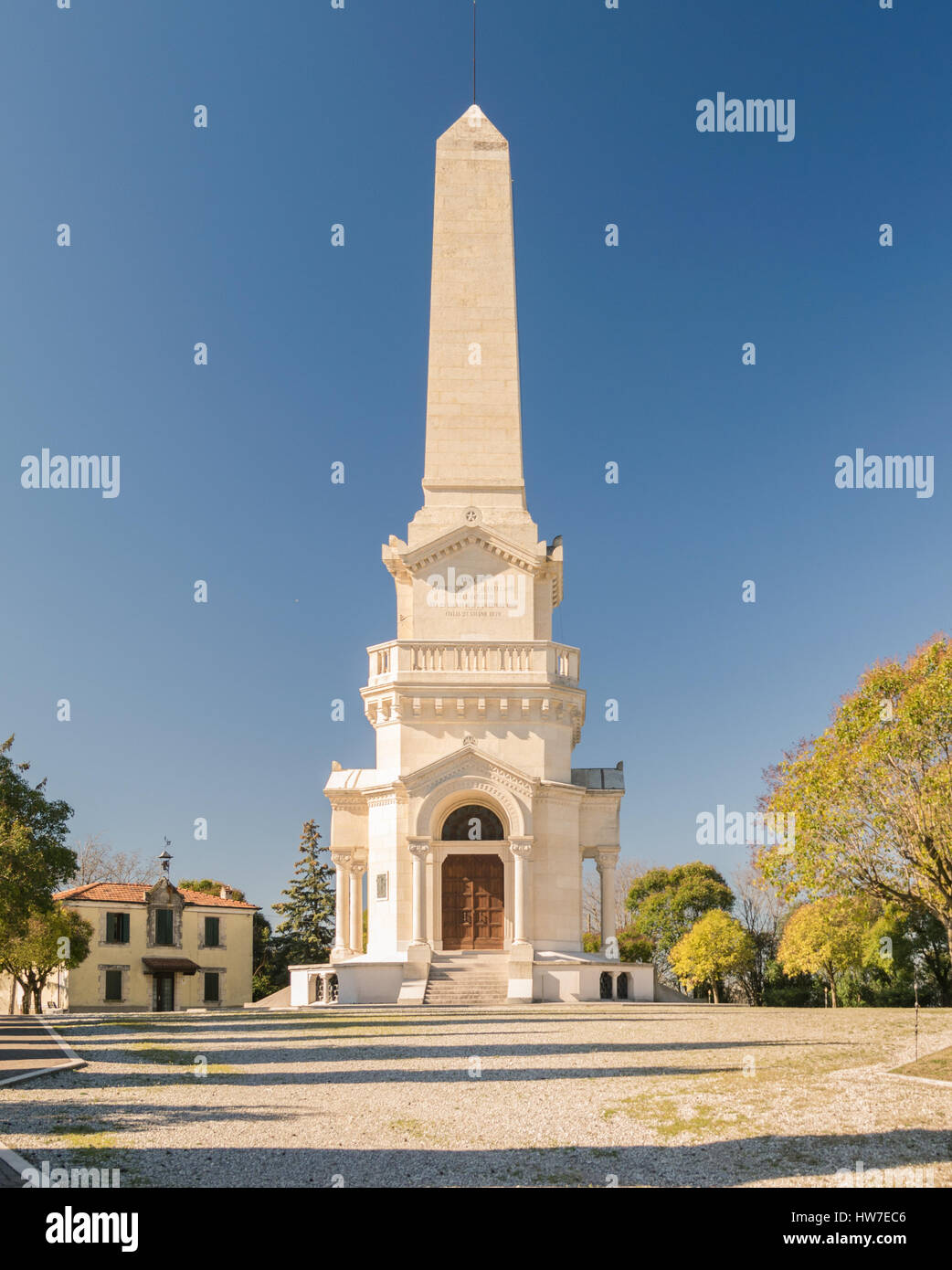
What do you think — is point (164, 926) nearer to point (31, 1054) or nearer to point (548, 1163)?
point (31, 1054)

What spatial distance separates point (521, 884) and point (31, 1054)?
58.2 feet

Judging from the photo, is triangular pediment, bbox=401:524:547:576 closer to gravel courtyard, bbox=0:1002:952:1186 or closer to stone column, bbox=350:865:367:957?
stone column, bbox=350:865:367:957

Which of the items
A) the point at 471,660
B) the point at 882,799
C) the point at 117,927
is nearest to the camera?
the point at 882,799

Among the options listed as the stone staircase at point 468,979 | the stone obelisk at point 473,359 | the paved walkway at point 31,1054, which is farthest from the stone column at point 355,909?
the paved walkway at point 31,1054

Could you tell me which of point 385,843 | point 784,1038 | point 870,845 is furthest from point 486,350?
point 784,1038

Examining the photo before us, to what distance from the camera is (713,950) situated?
1897 inches

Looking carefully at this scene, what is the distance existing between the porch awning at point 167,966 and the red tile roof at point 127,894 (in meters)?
3.09

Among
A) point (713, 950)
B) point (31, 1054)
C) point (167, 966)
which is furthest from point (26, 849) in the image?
point (167, 966)

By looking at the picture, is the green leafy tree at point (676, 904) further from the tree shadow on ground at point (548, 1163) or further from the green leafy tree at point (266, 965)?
the tree shadow on ground at point (548, 1163)

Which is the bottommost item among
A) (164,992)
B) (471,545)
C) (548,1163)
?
(164,992)

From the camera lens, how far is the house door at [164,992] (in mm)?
62125

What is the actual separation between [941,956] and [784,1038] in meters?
31.4

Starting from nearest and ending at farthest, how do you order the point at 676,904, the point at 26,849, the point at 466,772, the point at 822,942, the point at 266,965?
the point at 26,849, the point at 466,772, the point at 822,942, the point at 676,904, the point at 266,965
